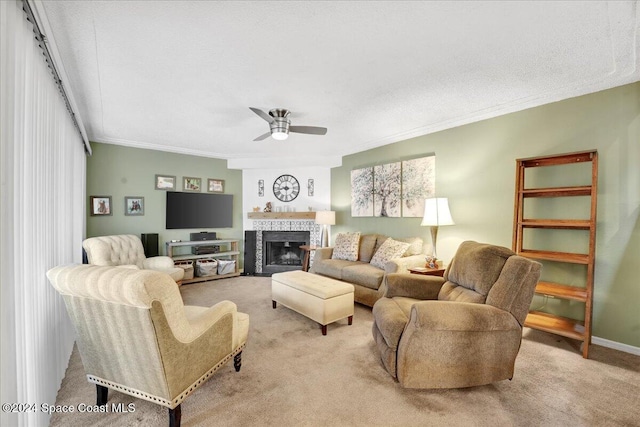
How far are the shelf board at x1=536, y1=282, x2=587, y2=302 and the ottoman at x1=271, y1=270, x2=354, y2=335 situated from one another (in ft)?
6.31

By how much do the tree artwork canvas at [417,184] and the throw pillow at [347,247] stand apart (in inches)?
36.5

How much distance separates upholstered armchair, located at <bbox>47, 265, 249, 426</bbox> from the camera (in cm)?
144

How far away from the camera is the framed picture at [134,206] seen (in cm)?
492

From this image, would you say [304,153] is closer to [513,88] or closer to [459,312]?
[513,88]

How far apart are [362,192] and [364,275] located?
195cm

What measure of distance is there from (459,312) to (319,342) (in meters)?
1.44

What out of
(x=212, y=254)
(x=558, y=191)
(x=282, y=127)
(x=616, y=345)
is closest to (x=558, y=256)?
(x=558, y=191)

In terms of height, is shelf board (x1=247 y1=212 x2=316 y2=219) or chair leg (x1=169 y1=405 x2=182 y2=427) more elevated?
shelf board (x1=247 y1=212 x2=316 y2=219)

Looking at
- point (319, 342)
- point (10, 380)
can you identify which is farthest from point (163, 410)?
point (319, 342)

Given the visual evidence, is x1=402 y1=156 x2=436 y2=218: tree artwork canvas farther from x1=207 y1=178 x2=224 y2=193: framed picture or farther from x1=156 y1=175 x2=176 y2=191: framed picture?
x1=156 y1=175 x2=176 y2=191: framed picture

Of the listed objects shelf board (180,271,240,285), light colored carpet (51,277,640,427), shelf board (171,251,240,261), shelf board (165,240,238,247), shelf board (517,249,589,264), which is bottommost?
shelf board (180,271,240,285)

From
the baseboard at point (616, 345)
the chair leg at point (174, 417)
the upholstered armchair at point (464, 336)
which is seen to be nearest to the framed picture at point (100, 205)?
the chair leg at point (174, 417)

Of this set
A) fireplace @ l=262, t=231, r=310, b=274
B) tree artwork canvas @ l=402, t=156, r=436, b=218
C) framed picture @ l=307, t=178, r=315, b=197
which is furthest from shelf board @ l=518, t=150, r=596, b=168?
fireplace @ l=262, t=231, r=310, b=274

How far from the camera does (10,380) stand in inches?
51.6
